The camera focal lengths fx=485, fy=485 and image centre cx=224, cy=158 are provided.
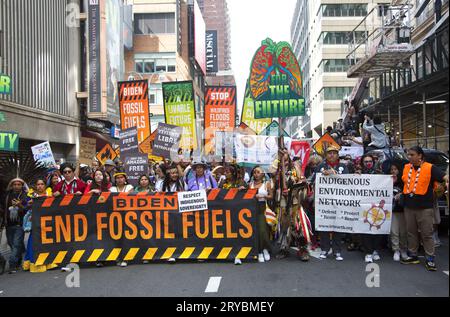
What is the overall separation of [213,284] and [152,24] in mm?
46464

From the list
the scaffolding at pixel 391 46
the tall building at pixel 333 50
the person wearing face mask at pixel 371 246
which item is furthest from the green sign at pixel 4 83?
the tall building at pixel 333 50

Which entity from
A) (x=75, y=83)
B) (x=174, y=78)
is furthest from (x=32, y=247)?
(x=174, y=78)

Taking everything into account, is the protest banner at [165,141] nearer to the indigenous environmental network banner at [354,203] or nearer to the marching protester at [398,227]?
the indigenous environmental network banner at [354,203]

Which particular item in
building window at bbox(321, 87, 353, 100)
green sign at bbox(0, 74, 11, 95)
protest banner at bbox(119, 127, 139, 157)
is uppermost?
building window at bbox(321, 87, 353, 100)

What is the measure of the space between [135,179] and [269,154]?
11.9 ft

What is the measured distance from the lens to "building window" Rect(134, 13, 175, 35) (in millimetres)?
49562

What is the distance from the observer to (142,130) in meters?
15.2

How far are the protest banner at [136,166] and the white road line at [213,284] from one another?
4.80 metres

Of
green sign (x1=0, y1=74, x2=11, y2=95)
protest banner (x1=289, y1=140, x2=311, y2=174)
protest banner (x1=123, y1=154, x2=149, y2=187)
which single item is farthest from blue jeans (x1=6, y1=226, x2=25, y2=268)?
protest banner (x1=289, y1=140, x2=311, y2=174)

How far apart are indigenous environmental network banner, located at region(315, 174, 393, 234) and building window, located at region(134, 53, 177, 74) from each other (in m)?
41.7

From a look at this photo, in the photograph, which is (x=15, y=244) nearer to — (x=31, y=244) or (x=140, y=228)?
(x=31, y=244)

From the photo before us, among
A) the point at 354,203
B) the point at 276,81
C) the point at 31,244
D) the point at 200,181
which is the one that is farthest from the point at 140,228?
the point at 276,81

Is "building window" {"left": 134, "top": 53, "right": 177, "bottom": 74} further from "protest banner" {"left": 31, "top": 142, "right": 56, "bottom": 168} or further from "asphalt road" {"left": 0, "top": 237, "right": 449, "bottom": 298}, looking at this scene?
"asphalt road" {"left": 0, "top": 237, "right": 449, "bottom": 298}

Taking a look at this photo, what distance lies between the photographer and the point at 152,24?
4966 cm
